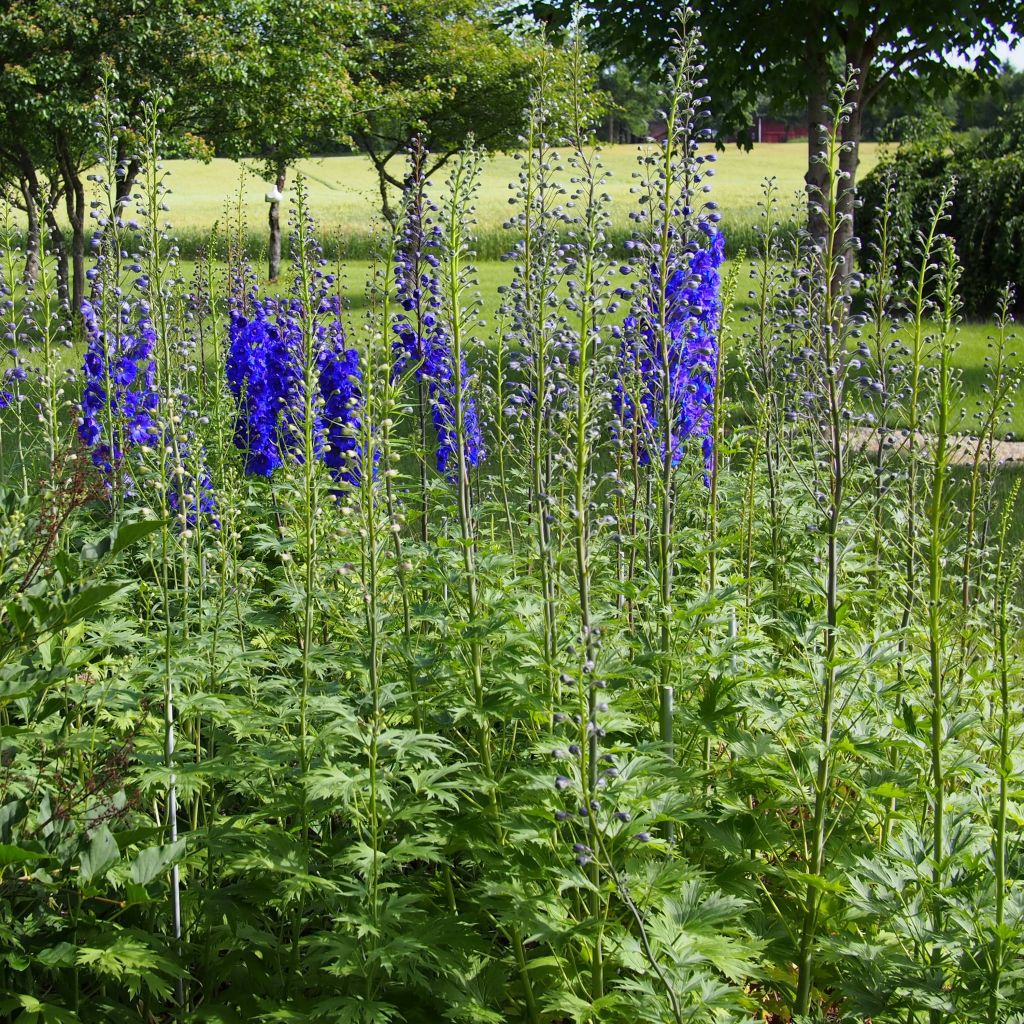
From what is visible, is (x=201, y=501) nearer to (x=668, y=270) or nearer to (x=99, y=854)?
(x=668, y=270)

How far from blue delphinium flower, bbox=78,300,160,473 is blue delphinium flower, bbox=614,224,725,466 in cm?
203

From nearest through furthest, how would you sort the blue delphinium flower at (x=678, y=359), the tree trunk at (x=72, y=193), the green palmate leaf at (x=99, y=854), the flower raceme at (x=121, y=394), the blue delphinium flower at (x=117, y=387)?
1. the green palmate leaf at (x=99, y=854)
2. the blue delphinium flower at (x=678, y=359)
3. the flower raceme at (x=121, y=394)
4. the blue delphinium flower at (x=117, y=387)
5. the tree trunk at (x=72, y=193)

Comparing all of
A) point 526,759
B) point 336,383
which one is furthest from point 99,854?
point 336,383

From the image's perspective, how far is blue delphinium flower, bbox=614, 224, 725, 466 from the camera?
379cm

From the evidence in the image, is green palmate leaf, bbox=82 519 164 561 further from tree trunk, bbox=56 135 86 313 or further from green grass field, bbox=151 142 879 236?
green grass field, bbox=151 142 879 236

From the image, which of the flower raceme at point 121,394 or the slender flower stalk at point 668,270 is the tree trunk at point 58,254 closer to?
the flower raceme at point 121,394

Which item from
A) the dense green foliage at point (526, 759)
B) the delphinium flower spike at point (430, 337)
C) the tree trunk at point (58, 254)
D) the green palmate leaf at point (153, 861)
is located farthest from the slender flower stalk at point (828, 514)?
the tree trunk at point (58, 254)

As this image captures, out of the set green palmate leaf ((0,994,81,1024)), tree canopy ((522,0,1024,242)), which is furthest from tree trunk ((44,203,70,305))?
tree canopy ((522,0,1024,242))

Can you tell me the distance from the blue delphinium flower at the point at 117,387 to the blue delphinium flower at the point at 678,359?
203 cm

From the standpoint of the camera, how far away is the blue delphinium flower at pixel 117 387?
4902 millimetres

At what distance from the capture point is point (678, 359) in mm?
4336

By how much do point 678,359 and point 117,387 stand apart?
2773 millimetres

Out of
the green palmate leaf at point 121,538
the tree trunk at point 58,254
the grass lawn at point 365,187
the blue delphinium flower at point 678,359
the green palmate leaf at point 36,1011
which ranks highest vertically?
the grass lawn at point 365,187

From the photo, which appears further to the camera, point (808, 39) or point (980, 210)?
point (980, 210)
